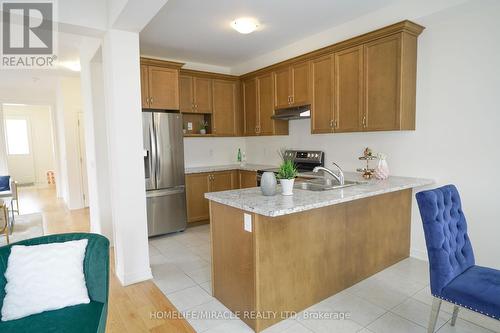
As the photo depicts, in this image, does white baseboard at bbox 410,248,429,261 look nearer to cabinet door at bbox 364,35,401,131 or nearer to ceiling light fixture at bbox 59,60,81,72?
cabinet door at bbox 364,35,401,131

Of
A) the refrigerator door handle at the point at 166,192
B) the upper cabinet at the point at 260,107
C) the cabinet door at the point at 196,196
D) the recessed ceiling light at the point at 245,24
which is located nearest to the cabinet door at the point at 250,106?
the upper cabinet at the point at 260,107

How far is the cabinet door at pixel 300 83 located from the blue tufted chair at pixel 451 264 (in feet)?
7.41

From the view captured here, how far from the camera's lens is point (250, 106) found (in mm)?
4898

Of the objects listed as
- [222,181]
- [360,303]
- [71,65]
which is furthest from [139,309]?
[71,65]

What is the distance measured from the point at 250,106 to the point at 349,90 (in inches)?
75.0

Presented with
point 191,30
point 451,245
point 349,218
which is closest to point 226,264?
point 349,218

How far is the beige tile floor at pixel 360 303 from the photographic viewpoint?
81.1 inches

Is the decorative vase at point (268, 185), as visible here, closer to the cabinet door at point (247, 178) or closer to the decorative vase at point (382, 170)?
the decorative vase at point (382, 170)

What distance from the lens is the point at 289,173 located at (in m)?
2.27

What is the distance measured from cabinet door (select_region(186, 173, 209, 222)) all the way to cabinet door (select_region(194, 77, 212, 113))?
107 cm

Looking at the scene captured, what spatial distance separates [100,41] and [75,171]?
4.11m

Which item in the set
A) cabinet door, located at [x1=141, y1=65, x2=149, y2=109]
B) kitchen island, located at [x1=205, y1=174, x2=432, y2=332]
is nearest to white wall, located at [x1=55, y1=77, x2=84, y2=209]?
cabinet door, located at [x1=141, y1=65, x2=149, y2=109]

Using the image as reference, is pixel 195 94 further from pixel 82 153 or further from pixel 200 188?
pixel 82 153

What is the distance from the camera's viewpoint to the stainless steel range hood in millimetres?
3879
